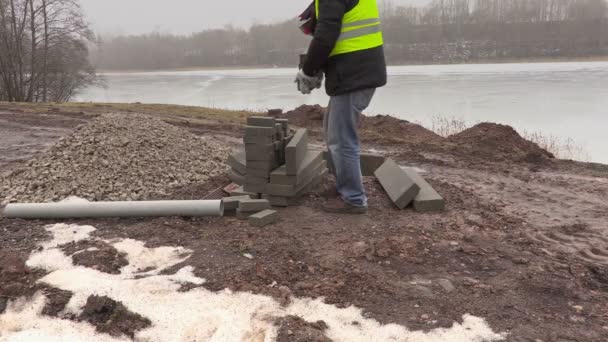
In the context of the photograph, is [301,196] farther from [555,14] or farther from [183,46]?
[183,46]

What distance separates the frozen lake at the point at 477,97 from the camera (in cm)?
1205

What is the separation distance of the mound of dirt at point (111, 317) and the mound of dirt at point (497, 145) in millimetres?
6487

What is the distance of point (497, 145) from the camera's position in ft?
27.7

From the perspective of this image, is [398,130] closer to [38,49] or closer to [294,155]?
[294,155]

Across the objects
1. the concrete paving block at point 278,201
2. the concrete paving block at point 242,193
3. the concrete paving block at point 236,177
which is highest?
the concrete paving block at point 236,177

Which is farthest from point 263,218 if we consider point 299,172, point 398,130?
point 398,130

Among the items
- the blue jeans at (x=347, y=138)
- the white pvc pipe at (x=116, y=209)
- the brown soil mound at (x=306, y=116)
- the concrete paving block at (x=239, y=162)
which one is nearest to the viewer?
the blue jeans at (x=347, y=138)

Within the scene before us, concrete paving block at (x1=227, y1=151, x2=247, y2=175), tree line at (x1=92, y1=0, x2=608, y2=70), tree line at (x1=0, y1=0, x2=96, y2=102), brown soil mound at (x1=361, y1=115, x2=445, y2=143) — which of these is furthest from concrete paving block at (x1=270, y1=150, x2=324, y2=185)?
tree line at (x1=92, y1=0, x2=608, y2=70)

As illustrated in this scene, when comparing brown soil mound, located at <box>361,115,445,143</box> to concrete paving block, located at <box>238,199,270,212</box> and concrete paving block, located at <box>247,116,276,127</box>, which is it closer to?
concrete paving block, located at <box>247,116,276,127</box>

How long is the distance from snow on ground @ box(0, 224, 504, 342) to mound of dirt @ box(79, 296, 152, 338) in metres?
0.05

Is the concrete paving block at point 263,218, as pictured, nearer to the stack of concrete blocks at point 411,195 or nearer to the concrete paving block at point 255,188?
the concrete paving block at point 255,188

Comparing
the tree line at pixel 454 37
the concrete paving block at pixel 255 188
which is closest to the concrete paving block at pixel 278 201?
the concrete paving block at pixel 255 188

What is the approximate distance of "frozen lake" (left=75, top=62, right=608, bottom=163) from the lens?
1205 centimetres

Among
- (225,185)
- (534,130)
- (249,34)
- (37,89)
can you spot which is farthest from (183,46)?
(225,185)
